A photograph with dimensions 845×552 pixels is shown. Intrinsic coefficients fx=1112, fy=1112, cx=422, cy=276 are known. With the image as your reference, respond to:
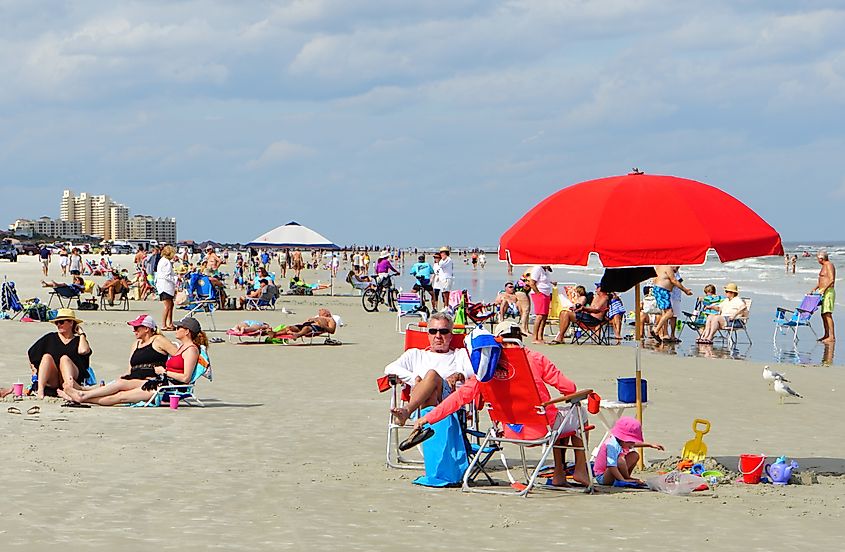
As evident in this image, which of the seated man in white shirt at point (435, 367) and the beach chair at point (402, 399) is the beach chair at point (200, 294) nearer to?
the beach chair at point (402, 399)

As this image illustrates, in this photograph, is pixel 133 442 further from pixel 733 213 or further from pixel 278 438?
pixel 733 213

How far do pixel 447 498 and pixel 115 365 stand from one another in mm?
8513

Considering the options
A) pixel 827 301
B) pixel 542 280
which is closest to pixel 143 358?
pixel 542 280

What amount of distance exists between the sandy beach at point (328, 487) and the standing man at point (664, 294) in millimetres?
4921

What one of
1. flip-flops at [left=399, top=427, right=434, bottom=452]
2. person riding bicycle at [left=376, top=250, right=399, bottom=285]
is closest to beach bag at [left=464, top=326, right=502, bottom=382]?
flip-flops at [left=399, top=427, right=434, bottom=452]

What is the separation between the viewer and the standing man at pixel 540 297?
1731 centimetres

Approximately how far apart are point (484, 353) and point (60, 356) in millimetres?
5140

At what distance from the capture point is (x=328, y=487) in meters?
6.74

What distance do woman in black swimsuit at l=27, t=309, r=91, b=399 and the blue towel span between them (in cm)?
449

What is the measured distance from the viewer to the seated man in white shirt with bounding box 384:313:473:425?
24.3ft

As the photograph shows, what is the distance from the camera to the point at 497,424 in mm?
6750

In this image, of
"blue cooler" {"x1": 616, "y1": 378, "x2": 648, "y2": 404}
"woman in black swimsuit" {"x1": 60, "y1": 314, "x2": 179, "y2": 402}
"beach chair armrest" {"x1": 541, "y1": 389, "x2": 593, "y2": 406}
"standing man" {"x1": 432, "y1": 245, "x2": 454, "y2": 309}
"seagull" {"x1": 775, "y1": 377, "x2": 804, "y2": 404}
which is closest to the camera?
"beach chair armrest" {"x1": 541, "y1": 389, "x2": 593, "y2": 406}

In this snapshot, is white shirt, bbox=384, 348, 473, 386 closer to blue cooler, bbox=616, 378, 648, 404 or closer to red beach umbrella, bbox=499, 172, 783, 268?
red beach umbrella, bbox=499, 172, 783, 268

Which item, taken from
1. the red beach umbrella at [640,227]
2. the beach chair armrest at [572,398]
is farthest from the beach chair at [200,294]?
the beach chair armrest at [572,398]
